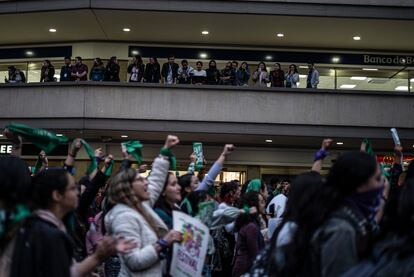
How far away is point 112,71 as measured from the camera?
20938mm

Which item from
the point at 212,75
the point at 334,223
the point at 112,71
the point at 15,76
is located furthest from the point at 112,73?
the point at 334,223

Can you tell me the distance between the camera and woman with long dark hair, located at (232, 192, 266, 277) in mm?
7277

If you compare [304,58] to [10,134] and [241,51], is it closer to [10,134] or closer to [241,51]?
[241,51]

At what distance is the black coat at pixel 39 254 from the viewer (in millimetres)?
3434

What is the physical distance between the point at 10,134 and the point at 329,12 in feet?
52.6

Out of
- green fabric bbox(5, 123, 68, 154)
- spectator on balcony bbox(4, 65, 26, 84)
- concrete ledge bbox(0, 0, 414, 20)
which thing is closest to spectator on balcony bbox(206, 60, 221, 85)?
concrete ledge bbox(0, 0, 414, 20)

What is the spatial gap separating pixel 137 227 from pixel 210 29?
18008mm

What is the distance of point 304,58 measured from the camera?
24188mm

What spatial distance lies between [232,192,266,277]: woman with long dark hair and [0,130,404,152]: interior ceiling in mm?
13735

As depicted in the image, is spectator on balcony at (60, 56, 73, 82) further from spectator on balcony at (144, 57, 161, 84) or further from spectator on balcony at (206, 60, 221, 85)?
spectator on balcony at (206, 60, 221, 85)

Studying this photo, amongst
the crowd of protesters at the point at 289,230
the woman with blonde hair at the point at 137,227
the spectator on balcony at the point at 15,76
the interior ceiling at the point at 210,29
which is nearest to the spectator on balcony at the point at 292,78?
the interior ceiling at the point at 210,29

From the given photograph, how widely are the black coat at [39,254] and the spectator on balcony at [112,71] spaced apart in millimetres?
17703

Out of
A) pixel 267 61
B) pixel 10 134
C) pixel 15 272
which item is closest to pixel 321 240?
pixel 15 272

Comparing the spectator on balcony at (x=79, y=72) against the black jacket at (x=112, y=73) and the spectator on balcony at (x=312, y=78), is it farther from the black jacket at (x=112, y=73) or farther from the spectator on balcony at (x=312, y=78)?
the spectator on balcony at (x=312, y=78)
